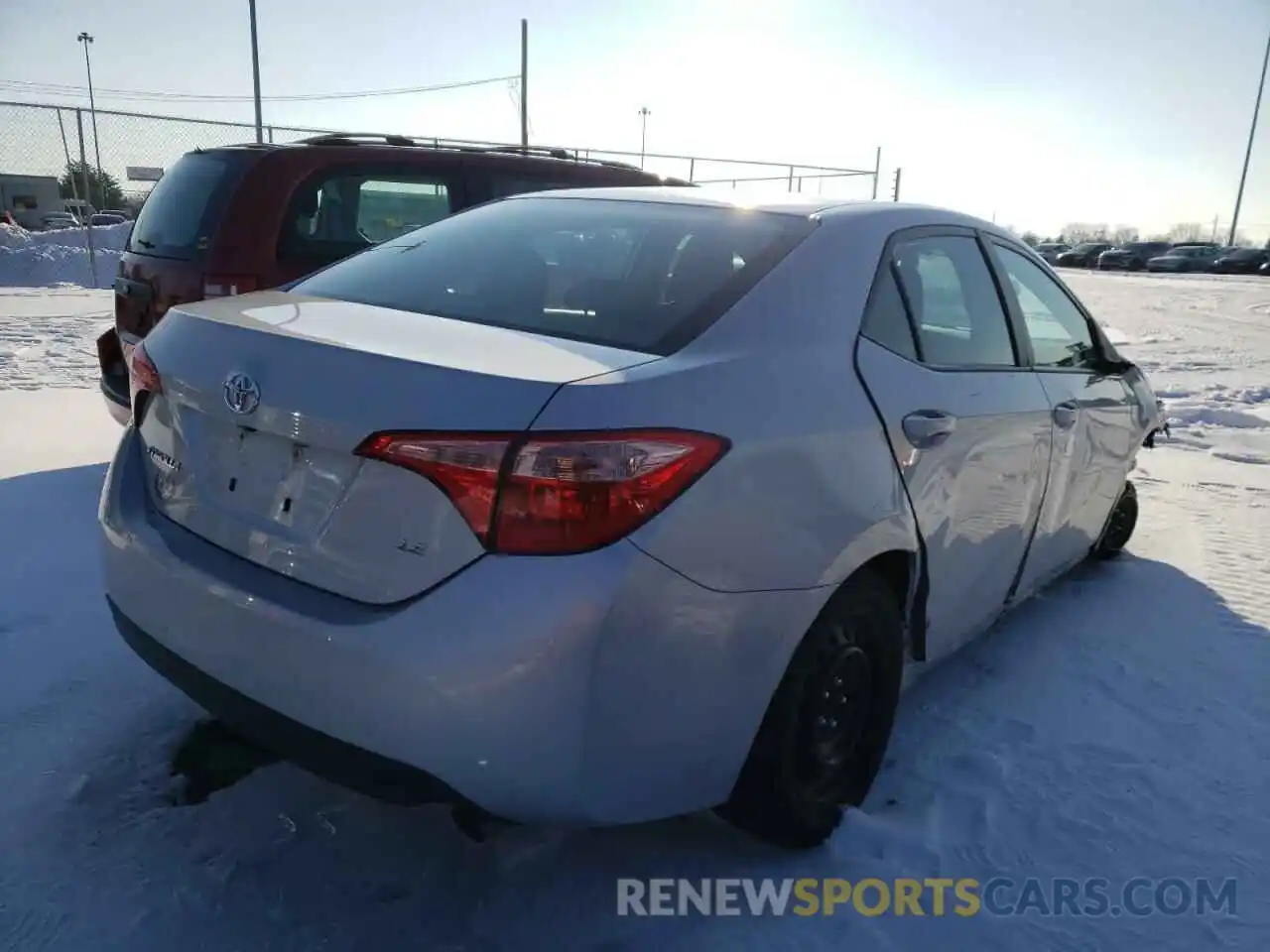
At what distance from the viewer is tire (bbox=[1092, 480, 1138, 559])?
450 cm

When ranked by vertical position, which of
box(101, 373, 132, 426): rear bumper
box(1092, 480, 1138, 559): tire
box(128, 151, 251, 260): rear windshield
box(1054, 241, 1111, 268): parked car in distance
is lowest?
box(1092, 480, 1138, 559): tire

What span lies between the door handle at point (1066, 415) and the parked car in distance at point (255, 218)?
3.41m

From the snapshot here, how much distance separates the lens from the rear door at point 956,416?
2.46 meters

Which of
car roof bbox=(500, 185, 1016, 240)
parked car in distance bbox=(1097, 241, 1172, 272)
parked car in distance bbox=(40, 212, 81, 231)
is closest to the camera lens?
car roof bbox=(500, 185, 1016, 240)

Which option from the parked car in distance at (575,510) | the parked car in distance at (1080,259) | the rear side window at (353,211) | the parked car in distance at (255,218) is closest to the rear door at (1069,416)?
the parked car in distance at (575,510)

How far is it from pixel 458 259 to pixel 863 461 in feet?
4.17

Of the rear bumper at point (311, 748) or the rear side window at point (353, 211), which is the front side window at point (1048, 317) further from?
the rear side window at point (353, 211)

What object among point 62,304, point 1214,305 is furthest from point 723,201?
point 1214,305

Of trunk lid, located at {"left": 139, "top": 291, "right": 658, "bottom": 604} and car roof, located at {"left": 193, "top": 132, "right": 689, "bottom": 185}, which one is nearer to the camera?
trunk lid, located at {"left": 139, "top": 291, "right": 658, "bottom": 604}

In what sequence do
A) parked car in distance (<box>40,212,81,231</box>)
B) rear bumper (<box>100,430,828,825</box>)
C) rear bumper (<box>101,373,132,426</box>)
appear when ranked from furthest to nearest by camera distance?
parked car in distance (<box>40,212,81,231</box>) → rear bumper (<box>101,373,132,426</box>) → rear bumper (<box>100,430,828,825</box>)

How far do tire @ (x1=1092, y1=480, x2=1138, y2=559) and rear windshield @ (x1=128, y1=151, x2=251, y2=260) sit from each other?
4.50 m

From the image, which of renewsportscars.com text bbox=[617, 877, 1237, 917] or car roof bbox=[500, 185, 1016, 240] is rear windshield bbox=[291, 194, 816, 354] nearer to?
car roof bbox=[500, 185, 1016, 240]

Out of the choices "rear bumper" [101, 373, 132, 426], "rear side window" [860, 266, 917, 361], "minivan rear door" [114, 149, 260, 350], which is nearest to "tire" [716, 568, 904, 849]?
"rear side window" [860, 266, 917, 361]

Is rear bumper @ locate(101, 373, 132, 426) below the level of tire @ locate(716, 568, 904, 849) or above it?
above
